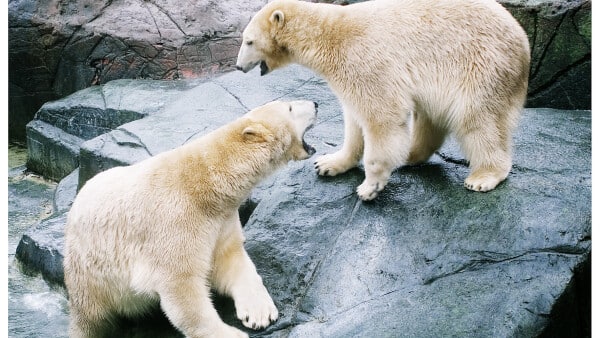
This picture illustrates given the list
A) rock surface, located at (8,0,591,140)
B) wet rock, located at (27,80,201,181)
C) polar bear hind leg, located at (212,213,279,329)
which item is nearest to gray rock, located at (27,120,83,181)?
wet rock, located at (27,80,201,181)

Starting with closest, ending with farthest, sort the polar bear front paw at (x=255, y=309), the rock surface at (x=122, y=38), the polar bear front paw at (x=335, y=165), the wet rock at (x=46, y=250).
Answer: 1. the polar bear front paw at (x=255, y=309)
2. the polar bear front paw at (x=335, y=165)
3. the wet rock at (x=46, y=250)
4. the rock surface at (x=122, y=38)

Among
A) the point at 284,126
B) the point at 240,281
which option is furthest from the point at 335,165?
the point at 240,281

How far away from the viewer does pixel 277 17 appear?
5.17 meters

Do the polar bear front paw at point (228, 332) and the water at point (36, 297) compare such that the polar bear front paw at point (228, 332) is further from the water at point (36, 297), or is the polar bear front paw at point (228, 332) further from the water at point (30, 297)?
the water at point (30, 297)

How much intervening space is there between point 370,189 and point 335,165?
1.81 ft

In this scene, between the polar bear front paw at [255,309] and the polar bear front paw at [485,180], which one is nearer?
the polar bear front paw at [255,309]

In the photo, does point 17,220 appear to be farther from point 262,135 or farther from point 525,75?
point 525,75

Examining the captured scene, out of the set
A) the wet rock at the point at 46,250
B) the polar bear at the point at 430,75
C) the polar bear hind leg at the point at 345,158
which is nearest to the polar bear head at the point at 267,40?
the polar bear at the point at 430,75

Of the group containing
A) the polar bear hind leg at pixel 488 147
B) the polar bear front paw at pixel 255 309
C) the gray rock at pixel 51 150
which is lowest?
the gray rock at pixel 51 150

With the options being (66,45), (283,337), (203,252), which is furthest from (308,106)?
(66,45)

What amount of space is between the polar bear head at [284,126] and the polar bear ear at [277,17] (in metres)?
0.90

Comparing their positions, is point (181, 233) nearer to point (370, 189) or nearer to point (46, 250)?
point (370, 189)

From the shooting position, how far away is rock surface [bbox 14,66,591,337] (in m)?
3.93

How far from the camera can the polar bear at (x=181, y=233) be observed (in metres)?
4.05
